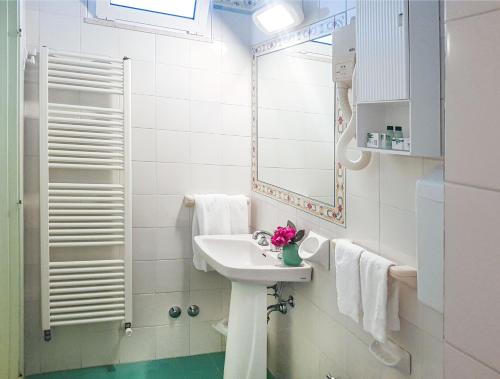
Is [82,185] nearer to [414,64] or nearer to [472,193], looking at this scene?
[414,64]

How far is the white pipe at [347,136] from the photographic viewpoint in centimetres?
181

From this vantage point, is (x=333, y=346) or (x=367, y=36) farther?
(x=333, y=346)

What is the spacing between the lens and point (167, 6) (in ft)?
9.53

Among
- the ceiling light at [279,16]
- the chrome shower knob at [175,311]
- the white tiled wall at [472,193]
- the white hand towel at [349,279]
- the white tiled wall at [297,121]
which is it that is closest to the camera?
the white tiled wall at [472,193]

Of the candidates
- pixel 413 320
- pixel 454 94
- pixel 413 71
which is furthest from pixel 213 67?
pixel 454 94

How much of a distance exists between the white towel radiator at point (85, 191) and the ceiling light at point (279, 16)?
80 cm

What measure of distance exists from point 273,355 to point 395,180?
61.0 inches

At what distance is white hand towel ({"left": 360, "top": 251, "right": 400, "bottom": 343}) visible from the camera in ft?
5.25

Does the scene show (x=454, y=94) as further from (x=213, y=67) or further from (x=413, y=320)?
(x=213, y=67)

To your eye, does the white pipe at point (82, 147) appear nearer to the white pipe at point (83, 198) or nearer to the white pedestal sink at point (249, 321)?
the white pipe at point (83, 198)

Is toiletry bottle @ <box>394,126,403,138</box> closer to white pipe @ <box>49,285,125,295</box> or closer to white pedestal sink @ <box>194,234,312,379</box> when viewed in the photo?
white pedestal sink @ <box>194,234,312,379</box>

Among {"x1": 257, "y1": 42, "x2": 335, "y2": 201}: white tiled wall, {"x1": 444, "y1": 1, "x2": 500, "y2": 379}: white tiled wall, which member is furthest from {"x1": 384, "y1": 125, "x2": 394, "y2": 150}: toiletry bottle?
{"x1": 444, "y1": 1, "x2": 500, "y2": 379}: white tiled wall

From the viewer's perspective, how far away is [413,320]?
5.28ft

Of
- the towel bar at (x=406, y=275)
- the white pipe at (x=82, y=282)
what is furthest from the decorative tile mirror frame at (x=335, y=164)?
the white pipe at (x=82, y=282)
